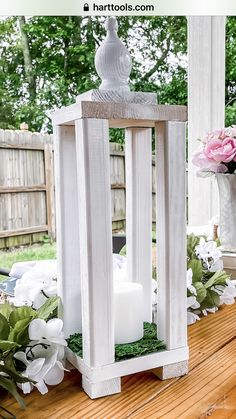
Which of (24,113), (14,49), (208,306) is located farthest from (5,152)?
(208,306)

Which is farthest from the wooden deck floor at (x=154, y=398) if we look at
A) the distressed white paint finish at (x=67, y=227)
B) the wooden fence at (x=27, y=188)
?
the wooden fence at (x=27, y=188)

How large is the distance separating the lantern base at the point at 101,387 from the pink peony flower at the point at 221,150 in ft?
2.28

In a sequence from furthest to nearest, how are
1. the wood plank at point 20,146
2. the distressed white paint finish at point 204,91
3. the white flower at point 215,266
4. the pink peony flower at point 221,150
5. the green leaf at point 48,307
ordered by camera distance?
the wood plank at point 20,146, the distressed white paint finish at point 204,91, the pink peony flower at point 221,150, the white flower at point 215,266, the green leaf at point 48,307

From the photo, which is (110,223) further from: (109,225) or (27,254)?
(27,254)

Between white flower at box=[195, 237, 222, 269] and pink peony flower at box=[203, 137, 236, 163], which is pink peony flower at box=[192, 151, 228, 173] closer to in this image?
pink peony flower at box=[203, 137, 236, 163]

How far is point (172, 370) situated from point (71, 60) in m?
1.68

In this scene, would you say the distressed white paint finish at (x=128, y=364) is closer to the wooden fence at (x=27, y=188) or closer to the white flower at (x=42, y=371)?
the white flower at (x=42, y=371)

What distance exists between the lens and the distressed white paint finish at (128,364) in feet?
1.91

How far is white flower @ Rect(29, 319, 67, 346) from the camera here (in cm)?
58

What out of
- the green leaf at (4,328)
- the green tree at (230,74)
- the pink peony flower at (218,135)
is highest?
the green tree at (230,74)

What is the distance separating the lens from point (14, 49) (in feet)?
6.51

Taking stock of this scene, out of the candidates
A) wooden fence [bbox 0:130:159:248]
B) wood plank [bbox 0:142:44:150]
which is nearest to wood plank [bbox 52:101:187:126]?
wooden fence [bbox 0:130:159:248]

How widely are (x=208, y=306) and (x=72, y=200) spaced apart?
43 cm

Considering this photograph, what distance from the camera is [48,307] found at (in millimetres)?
646
